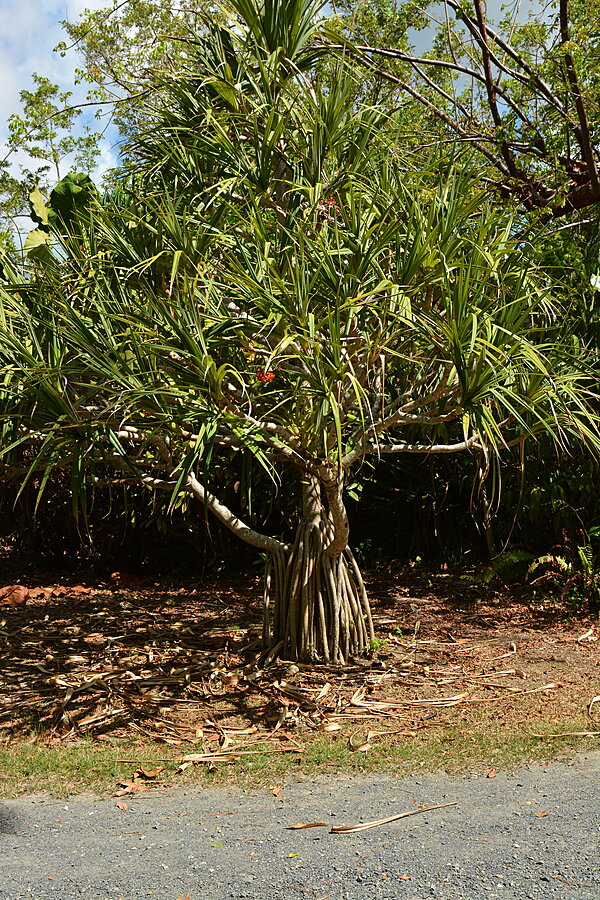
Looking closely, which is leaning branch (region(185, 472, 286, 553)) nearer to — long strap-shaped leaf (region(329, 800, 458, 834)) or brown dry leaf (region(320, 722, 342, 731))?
brown dry leaf (region(320, 722, 342, 731))

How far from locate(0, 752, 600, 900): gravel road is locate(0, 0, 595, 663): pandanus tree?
133 cm

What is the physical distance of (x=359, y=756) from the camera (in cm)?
338

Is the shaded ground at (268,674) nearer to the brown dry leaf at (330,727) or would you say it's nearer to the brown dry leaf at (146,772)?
the brown dry leaf at (330,727)

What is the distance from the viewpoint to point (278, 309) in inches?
136

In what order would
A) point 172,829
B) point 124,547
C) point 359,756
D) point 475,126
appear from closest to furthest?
point 172,829 → point 359,756 → point 475,126 → point 124,547

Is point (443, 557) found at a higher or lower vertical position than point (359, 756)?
higher

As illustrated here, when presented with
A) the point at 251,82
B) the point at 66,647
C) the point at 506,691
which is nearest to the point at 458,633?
Answer: the point at 506,691

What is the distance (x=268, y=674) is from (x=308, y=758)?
3.46 feet

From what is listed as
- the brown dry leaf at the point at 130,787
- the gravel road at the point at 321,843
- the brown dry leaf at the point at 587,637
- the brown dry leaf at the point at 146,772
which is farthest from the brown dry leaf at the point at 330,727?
the brown dry leaf at the point at 587,637

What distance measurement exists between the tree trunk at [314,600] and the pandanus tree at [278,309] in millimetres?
12

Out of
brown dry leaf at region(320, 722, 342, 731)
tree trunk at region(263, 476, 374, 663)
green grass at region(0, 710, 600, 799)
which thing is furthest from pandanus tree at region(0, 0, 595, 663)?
green grass at region(0, 710, 600, 799)

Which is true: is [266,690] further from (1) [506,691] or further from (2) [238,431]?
(2) [238,431]

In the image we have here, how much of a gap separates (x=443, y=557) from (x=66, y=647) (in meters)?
3.56

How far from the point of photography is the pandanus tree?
3512 mm
